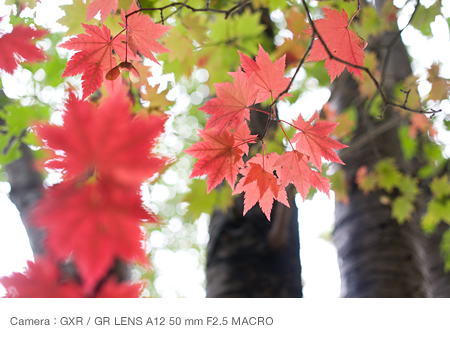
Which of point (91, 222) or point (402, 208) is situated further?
point (402, 208)

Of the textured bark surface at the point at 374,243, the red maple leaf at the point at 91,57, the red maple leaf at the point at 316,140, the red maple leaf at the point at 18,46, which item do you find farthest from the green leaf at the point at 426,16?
the red maple leaf at the point at 18,46

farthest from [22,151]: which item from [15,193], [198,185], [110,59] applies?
[110,59]

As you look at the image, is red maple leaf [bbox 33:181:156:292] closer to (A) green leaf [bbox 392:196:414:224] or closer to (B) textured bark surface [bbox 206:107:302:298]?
(B) textured bark surface [bbox 206:107:302:298]

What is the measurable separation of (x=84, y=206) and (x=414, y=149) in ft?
10.3

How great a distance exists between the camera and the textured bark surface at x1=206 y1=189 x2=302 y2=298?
51.7 inches

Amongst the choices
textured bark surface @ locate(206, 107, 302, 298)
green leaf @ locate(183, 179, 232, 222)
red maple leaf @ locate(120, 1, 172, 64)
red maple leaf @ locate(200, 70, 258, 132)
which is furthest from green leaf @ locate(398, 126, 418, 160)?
red maple leaf @ locate(120, 1, 172, 64)

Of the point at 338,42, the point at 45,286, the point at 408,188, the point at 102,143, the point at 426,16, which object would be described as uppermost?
the point at 426,16

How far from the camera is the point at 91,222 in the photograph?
0.34 metres

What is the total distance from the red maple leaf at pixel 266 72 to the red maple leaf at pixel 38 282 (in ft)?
1.85

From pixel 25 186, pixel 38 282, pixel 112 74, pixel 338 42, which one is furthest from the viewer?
pixel 25 186

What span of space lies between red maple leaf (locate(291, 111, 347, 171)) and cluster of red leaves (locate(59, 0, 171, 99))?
1.37 feet

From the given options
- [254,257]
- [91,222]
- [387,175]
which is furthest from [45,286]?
[387,175]

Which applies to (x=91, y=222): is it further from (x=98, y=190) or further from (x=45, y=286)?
(x=45, y=286)

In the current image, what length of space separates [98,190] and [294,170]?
49cm
